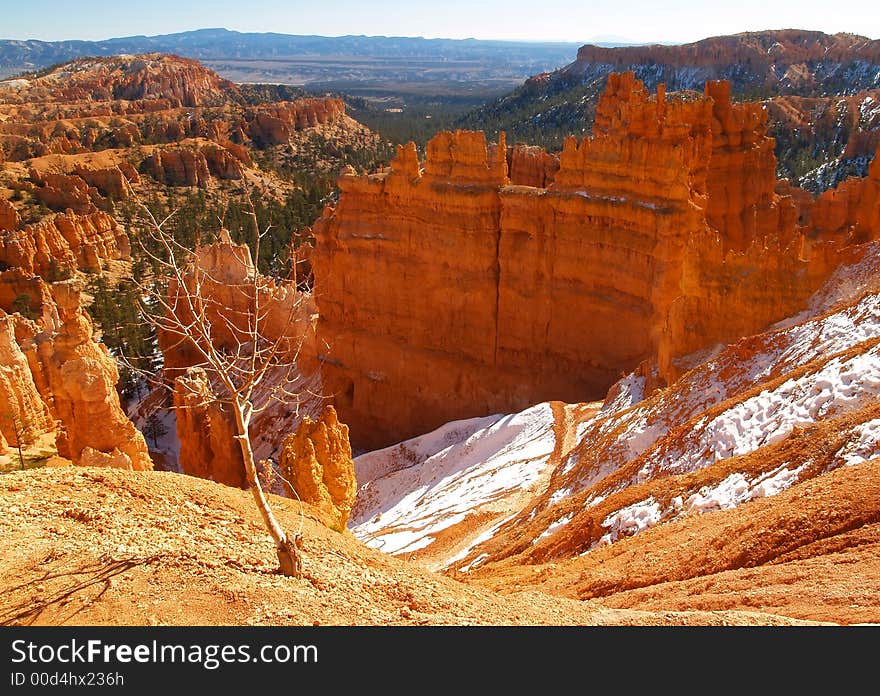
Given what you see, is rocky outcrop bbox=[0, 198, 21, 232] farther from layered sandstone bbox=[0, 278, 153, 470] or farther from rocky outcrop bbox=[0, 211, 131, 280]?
layered sandstone bbox=[0, 278, 153, 470]

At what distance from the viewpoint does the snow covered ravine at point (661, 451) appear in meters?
9.90

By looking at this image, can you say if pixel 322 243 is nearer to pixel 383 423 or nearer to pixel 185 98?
pixel 383 423

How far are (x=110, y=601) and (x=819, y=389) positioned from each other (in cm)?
937

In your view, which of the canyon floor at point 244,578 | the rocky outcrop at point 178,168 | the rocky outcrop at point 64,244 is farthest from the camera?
the rocky outcrop at point 178,168

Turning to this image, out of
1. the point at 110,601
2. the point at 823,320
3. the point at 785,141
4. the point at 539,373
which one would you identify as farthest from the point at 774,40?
the point at 110,601

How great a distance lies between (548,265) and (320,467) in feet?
42.4

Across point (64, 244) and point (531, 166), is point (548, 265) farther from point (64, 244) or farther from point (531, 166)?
point (64, 244)

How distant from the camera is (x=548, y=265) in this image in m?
24.2

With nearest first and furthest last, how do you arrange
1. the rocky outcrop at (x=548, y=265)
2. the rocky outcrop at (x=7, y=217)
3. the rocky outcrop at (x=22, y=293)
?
the rocky outcrop at (x=548, y=265) < the rocky outcrop at (x=22, y=293) < the rocky outcrop at (x=7, y=217)

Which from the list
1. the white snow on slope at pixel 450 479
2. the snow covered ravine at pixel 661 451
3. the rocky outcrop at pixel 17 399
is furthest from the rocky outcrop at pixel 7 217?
the snow covered ravine at pixel 661 451

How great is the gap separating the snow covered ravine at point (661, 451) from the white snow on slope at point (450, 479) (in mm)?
56

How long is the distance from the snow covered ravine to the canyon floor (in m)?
1.52

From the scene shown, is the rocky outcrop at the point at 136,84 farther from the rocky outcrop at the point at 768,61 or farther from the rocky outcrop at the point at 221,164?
the rocky outcrop at the point at 768,61

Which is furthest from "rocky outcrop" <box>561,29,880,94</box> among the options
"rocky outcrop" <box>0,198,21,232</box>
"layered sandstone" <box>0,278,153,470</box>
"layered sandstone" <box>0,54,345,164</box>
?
"layered sandstone" <box>0,278,153,470</box>
